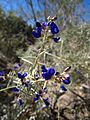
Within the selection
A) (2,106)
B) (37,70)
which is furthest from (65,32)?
(37,70)

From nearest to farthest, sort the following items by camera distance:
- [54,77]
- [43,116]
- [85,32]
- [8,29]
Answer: [54,77] → [43,116] → [85,32] → [8,29]

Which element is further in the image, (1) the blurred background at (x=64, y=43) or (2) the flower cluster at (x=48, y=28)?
(1) the blurred background at (x=64, y=43)

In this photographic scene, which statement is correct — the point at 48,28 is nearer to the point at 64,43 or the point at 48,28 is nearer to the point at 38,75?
the point at 38,75

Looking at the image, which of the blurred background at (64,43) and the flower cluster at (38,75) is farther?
the blurred background at (64,43)

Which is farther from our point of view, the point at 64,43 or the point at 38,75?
the point at 64,43

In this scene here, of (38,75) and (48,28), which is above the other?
(48,28)

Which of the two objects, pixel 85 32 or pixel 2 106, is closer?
pixel 2 106

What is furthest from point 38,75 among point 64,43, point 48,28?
point 64,43

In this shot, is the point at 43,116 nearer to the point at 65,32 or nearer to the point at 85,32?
the point at 85,32

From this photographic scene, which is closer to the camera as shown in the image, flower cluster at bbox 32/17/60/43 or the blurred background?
flower cluster at bbox 32/17/60/43

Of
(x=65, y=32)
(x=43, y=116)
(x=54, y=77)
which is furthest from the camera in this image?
(x=65, y=32)

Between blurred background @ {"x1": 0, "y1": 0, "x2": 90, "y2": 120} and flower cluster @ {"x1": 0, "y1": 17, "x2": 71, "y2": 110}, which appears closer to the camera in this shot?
flower cluster @ {"x1": 0, "y1": 17, "x2": 71, "y2": 110}
